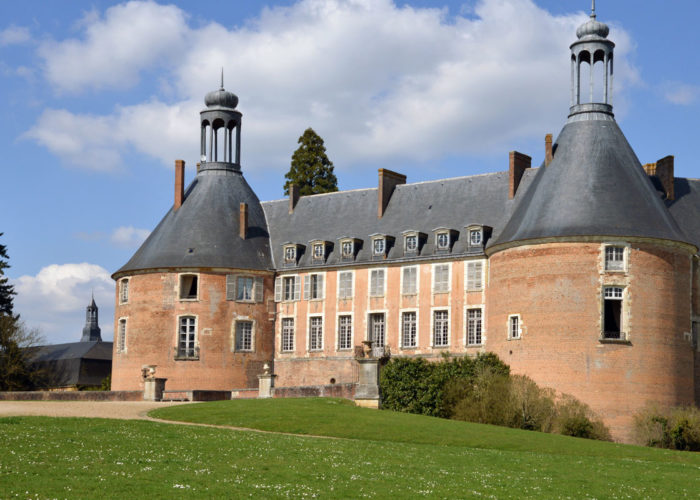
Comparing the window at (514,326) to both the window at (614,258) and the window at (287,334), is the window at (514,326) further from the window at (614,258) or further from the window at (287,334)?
the window at (287,334)

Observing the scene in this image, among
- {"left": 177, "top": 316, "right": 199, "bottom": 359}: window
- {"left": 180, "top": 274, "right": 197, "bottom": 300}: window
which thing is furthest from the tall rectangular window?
{"left": 180, "top": 274, "right": 197, "bottom": 300}: window

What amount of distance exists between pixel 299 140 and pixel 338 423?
28045 mm

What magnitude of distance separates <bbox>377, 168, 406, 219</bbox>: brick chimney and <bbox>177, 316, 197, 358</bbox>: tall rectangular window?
29.9 ft

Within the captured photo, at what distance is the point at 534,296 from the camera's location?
36.6 meters

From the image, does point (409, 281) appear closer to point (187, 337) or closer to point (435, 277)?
point (435, 277)

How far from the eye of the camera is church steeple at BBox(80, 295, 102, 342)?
3511 inches

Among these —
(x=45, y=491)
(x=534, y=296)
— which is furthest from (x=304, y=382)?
(x=45, y=491)

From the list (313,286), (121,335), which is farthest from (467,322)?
(121,335)

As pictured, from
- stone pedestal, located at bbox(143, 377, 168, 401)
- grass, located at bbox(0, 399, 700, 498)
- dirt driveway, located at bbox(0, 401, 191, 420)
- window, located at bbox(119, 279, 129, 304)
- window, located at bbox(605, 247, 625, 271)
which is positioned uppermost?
window, located at bbox(605, 247, 625, 271)

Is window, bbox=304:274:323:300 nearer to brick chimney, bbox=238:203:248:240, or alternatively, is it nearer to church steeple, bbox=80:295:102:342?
brick chimney, bbox=238:203:248:240

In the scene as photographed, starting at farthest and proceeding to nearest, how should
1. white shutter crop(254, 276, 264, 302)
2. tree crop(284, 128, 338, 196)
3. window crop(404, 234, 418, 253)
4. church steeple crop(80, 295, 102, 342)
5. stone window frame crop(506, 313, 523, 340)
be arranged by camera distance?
church steeple crop(80, 295, 102, 342) < tree crop(284, 128, 338, 196) < white shutter crop(254, 276, 264, 302) < window crop(404, 234, 418, 253) < stone window frame crop(506, 313, 523, 340)

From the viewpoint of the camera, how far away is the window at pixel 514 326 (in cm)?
3700

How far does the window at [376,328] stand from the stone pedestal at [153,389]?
342 inches

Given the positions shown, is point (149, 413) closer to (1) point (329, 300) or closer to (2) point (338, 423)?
(2) point (338, 423)
